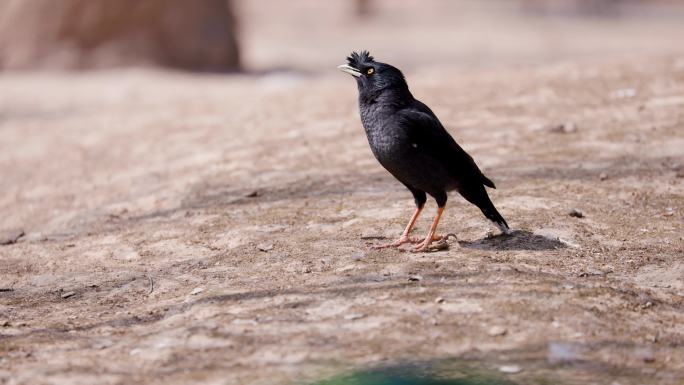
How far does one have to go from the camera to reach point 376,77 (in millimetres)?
5000

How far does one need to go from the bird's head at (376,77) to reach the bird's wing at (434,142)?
0.17 meters

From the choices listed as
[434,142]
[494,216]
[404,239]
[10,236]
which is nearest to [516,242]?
[494,216]

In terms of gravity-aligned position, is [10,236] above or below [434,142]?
below

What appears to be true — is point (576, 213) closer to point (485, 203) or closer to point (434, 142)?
point (485, 203)

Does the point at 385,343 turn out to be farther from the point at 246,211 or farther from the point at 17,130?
the point at 17,130

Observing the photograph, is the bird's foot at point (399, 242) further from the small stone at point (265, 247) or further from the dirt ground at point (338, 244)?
the small stone at point (265, 247)

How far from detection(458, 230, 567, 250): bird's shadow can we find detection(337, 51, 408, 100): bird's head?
2.96 ft

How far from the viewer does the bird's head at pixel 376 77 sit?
497cm

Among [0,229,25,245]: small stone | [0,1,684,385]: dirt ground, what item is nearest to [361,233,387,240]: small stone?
[0,1,684,385]: dirt ground

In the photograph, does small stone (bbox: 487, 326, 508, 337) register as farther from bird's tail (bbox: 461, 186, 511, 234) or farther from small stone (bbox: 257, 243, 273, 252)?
small stone (bbox: 257, 243, 273, 252)

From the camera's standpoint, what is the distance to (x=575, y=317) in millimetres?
4082

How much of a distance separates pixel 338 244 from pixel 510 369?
1.69 m

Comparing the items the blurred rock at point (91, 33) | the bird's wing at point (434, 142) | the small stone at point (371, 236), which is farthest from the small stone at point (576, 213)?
the blurred rock at point (91, 33)

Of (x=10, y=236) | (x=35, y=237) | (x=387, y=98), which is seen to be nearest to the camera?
(x=387, y=98)
